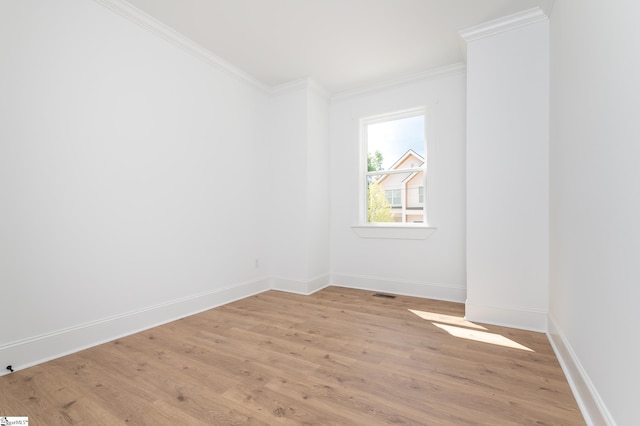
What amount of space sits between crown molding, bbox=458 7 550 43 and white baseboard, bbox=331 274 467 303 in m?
2.68

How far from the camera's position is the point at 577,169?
181cm

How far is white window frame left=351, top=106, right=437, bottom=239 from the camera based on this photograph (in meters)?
3.83

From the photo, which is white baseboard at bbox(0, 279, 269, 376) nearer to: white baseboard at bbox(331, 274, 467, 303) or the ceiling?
white baseboard at bbox(331, 274, 467, 303)

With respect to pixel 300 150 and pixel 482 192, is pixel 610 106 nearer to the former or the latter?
pixel 482 192

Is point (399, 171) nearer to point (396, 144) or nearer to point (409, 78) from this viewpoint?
point (396, 144)

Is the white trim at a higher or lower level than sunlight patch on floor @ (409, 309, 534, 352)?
higher

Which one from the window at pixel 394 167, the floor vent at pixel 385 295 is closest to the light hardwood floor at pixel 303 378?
the floor vent at pixel 385 295

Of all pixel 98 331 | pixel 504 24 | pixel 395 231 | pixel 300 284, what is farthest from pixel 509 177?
pixel 98 331

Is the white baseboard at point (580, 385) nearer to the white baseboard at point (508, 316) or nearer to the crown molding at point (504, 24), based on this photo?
the white baseboard at point (508, 316)

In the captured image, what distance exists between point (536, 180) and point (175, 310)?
358cm

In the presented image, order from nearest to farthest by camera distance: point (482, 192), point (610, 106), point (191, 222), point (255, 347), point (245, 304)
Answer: point (610, 106) → point (255, 347) → point (482, 192) → point (191, 222) → point (245, 304)

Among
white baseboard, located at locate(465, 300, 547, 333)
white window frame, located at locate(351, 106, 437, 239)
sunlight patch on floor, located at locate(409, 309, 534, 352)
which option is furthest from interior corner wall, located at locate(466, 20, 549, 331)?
white window frame, located at locate(351, 106, 437, 239)

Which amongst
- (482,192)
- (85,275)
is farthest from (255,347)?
(482,192)

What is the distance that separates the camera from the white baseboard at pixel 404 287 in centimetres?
361
